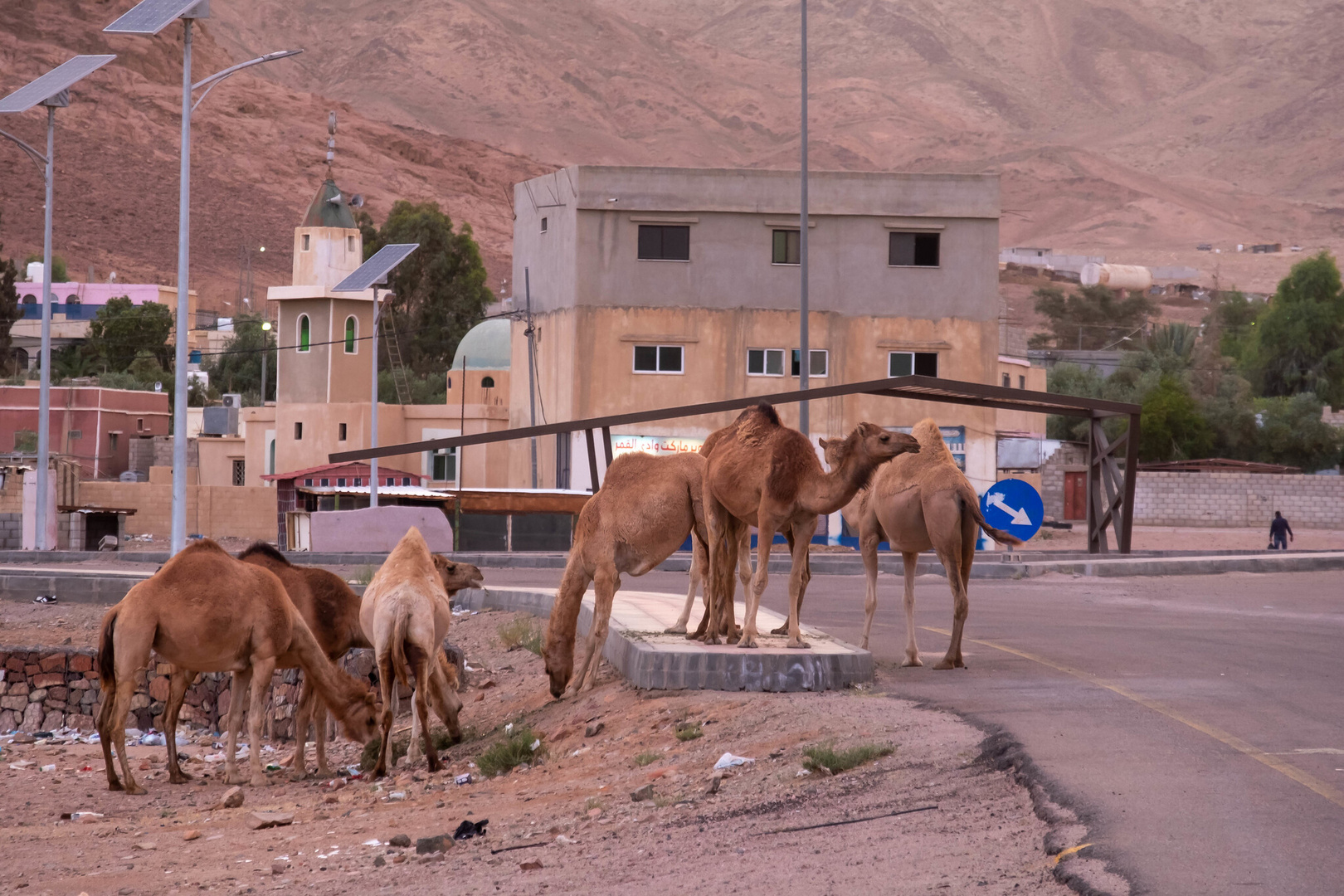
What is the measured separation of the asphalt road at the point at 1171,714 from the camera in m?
6.95

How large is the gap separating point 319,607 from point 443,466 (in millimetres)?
51052

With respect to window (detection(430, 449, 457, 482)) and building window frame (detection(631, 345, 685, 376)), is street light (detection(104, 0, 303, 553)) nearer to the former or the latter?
building window frame (detection(631, 345, 685, 376))

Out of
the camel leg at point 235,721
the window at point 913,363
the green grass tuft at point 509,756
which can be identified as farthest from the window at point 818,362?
the green grass tuft at point 509,756

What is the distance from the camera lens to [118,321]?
110375 millimetres

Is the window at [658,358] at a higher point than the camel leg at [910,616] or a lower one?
higher

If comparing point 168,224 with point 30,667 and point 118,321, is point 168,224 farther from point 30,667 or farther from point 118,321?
point 30,667

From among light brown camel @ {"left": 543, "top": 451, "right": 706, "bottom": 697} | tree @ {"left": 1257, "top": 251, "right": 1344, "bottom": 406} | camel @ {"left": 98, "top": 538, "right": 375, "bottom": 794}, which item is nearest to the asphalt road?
light brown camel @ {"left": 543, "top": 451, "right": 706, "bottom": 697}

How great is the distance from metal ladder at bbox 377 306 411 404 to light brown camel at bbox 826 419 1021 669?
73097 millimetres

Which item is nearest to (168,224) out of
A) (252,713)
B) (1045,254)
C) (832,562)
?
(1045,254)

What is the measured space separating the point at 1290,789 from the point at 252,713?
7959 mm

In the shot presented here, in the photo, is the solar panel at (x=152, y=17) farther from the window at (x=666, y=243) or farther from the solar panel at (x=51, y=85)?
the window at (x=666, y=243)

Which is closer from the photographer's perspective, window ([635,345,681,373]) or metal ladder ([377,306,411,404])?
window ([635,345,681,373])

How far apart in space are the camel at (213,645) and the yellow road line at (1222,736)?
591 centimetres

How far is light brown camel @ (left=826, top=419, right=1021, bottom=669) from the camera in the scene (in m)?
13.7
